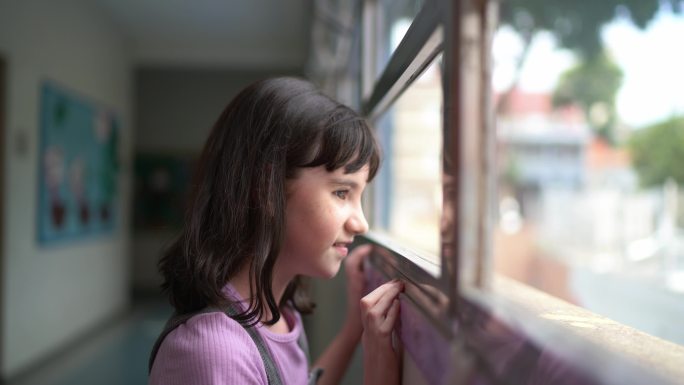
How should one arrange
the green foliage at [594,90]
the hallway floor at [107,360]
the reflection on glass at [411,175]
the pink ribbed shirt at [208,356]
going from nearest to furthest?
the pink ribbed shirt at [208,356] → the reflection on glass at [411,175] → the hallway floor at [107,360] → the green foliage at [594,90]

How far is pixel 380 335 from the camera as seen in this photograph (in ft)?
2.38

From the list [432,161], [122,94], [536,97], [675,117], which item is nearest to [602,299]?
[432,161]

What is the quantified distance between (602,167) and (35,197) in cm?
1429

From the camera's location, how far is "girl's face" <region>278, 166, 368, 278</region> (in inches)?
32.9

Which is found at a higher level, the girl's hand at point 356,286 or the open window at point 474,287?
the open window at point 474,287

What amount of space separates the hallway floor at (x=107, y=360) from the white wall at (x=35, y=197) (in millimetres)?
115

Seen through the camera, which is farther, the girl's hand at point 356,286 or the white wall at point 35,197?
the white wall at point 35,197

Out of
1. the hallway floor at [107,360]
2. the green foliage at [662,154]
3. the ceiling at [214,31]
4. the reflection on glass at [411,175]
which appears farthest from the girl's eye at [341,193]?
the green foliage at [662,154]

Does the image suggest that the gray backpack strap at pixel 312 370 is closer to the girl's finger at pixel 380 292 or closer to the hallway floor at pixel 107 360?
the girl's finger at pixel 380 292

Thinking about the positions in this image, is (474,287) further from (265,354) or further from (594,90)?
(594,90)

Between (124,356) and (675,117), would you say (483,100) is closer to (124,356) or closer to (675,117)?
(124,356)

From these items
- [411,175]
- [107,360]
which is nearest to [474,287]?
[411,175]

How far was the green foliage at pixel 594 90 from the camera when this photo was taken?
912 cm

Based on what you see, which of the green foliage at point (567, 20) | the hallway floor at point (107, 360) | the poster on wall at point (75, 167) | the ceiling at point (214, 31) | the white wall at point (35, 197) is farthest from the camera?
the ceiling at point (214, 31)
